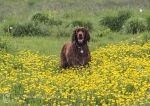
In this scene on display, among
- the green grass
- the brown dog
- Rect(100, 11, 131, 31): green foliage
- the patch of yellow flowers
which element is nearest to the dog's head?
the brown dog

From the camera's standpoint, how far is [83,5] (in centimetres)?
3027

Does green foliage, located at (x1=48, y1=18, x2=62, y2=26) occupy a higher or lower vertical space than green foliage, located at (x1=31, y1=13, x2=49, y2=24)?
lower

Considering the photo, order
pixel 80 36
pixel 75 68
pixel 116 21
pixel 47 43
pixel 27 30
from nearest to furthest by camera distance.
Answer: pixel 75 68, pixel 80 36, pixel 47 43, pixel 27 30, pixel 116 21

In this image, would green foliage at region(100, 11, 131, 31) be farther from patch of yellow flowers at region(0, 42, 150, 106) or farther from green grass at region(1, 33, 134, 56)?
patch of yellow flowers at region(0, 42, 150, 106)

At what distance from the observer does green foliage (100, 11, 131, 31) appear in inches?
815

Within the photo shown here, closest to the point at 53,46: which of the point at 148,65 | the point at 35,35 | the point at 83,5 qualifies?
the point at 35,35

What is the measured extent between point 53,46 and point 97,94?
790 cm

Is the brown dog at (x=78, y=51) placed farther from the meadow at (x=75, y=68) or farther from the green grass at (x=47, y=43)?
the green grass at (x=47, y=43)

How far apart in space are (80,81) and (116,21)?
11008mm

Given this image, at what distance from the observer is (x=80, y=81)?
33.1 feet

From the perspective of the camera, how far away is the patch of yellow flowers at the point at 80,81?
8.87m

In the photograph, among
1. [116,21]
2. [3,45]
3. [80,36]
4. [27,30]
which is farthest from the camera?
[116,21]

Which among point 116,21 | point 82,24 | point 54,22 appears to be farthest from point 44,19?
point 116,21

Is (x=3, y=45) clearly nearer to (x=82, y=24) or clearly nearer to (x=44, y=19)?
(x=82, y=24)
